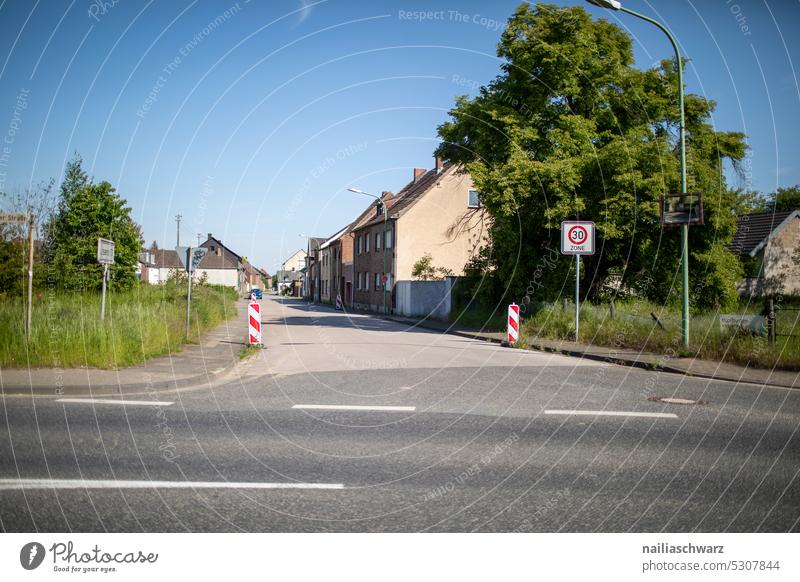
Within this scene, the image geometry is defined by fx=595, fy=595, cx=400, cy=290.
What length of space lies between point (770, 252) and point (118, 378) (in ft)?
144

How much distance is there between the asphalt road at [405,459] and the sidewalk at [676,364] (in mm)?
1230

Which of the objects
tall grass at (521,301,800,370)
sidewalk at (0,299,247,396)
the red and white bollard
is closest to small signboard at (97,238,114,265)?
sidewalk at (0,299,247,396)

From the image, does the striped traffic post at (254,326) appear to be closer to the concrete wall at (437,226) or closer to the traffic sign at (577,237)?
the traffic sign at (577,237)

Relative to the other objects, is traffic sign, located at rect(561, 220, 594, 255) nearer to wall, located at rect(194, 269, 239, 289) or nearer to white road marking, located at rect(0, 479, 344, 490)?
white road marking, located at rect(0, 479, 344, 490)

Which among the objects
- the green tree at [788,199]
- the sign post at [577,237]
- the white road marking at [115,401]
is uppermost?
the green tree at [788,199]

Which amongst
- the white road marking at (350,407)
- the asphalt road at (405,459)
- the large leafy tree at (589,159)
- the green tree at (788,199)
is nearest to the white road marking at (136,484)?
the asphalt road at (405,459)

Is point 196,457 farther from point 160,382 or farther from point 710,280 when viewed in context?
point 710,280

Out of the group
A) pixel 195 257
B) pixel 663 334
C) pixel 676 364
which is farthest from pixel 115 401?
pixel 663 334

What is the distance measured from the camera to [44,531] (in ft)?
11.8

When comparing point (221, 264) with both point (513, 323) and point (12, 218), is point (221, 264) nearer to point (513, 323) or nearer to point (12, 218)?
point (513, 323)

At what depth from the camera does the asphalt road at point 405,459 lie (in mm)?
3924

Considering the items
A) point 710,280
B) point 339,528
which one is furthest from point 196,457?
point 710,280

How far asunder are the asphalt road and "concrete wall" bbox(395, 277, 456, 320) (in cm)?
2100

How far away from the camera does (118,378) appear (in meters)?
9.66
